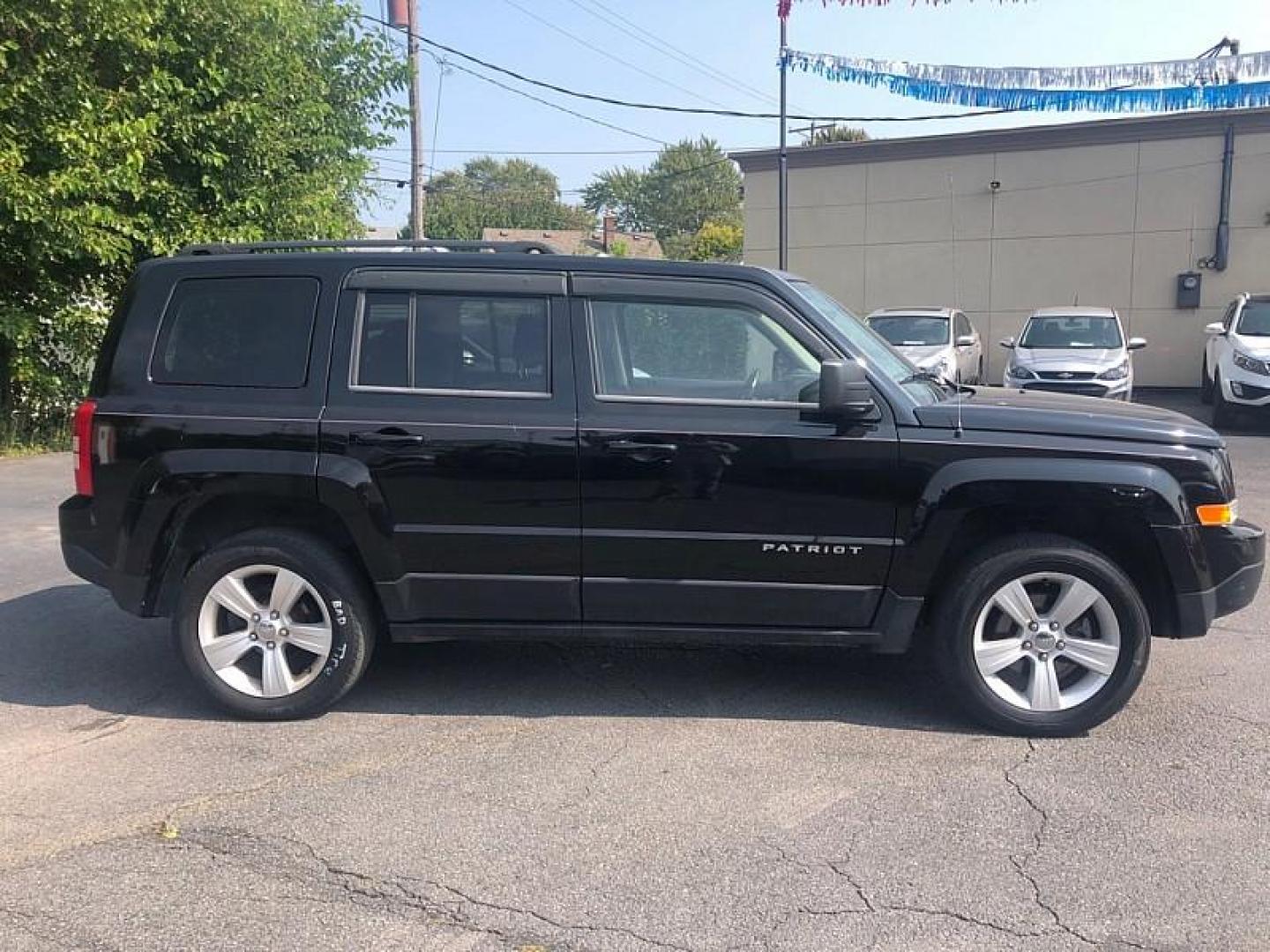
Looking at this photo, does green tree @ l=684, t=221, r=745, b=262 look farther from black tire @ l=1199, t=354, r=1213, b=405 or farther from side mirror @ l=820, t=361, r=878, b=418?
side mirror @ l=820, t=361, r=878, b=418

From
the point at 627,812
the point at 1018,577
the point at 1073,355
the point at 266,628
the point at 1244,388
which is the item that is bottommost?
the point at 627,812

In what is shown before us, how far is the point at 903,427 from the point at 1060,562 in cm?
82

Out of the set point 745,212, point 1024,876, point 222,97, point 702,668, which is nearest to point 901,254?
point 745,212

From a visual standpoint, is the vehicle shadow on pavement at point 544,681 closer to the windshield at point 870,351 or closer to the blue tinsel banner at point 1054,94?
the windshield at point 870,351

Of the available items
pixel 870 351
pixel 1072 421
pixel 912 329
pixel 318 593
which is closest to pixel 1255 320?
pixel 912 329

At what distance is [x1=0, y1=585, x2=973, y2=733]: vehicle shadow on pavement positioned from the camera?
454cm

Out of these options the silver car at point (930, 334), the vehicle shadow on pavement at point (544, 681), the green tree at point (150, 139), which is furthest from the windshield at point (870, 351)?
the silver car at point (930, 334)

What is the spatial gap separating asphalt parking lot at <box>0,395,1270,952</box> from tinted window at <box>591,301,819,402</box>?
1398mm

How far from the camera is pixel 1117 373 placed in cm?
1434

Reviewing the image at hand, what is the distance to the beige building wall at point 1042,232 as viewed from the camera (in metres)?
19.7

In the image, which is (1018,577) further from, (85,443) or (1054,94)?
(1054,94)

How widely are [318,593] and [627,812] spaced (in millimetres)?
1654

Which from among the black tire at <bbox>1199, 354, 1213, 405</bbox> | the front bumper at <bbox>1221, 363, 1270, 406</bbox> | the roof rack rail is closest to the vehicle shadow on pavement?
the roof rack rail

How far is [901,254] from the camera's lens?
74.2 feet
